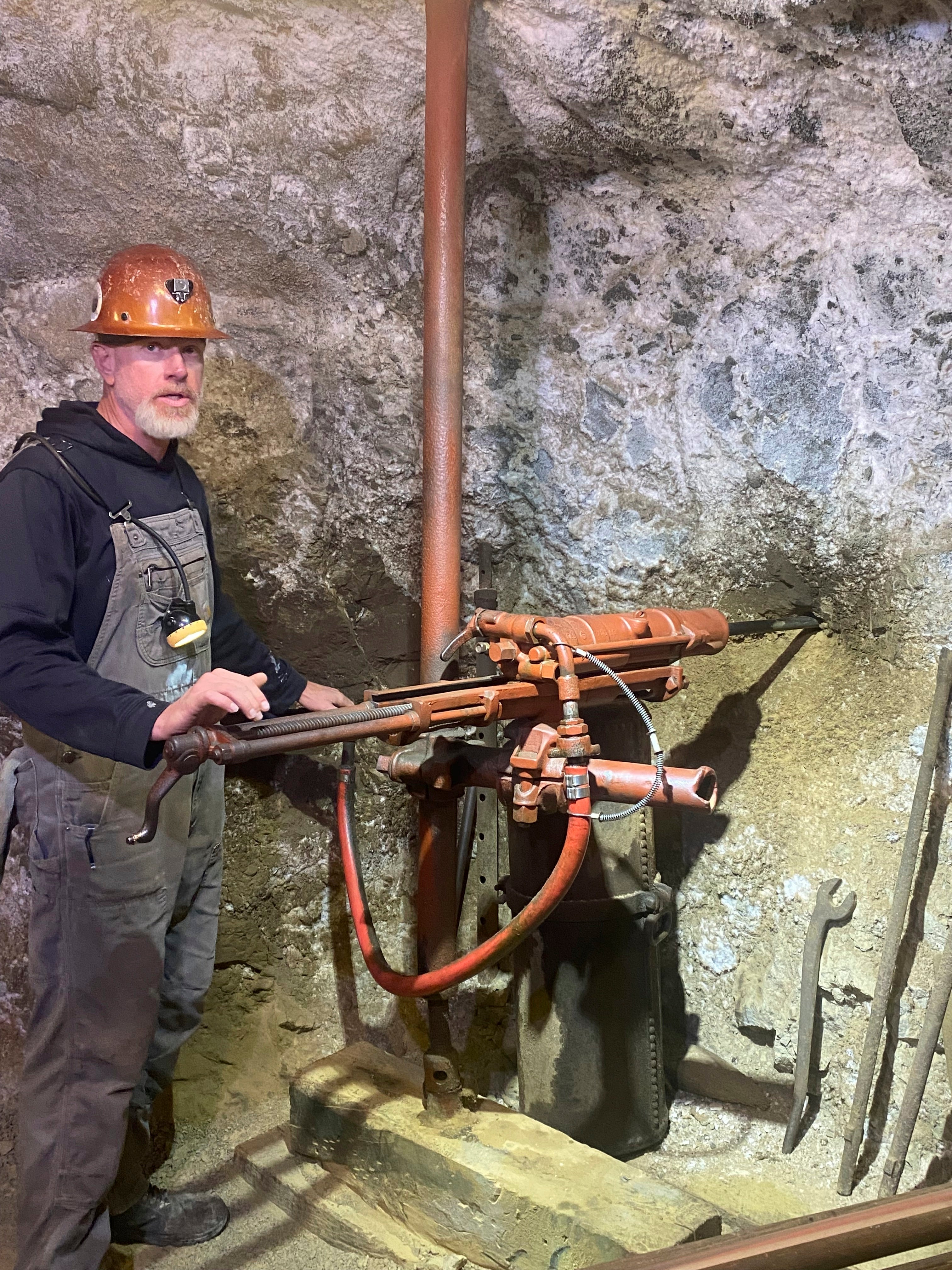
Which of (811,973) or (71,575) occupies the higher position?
(71,575)

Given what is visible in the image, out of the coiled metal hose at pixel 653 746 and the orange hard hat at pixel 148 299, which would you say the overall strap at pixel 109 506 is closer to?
the orange hard hat at pixel 148 299

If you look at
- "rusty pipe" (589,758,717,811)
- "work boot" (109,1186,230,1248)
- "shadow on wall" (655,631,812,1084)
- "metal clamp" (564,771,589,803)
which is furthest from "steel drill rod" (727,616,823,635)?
"work boot" (109,1186,230,1248)

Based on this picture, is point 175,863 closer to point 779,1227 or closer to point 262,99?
point 779,1227

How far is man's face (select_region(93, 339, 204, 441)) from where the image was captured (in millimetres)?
2049

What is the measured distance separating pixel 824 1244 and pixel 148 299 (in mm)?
1883

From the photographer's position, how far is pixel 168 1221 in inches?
93.7

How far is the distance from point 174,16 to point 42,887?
191cm

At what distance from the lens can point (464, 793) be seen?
2.62m

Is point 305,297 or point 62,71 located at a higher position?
point 62,71

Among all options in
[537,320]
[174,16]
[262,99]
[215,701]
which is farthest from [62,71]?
[215,701]

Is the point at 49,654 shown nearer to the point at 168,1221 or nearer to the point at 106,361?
the point at 106,361

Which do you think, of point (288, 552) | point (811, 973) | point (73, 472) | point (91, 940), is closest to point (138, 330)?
point (73, 472)

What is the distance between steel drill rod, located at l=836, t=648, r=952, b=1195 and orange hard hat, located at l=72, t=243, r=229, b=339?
1.75 m

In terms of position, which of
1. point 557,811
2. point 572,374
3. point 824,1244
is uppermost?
point 572,374
